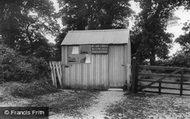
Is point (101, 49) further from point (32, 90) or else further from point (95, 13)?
point (95, 13)

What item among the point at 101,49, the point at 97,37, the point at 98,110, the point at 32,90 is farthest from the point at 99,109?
the point at 97,37

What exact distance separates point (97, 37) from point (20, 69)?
185 inches

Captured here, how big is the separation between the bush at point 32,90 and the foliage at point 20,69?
115 centimetres

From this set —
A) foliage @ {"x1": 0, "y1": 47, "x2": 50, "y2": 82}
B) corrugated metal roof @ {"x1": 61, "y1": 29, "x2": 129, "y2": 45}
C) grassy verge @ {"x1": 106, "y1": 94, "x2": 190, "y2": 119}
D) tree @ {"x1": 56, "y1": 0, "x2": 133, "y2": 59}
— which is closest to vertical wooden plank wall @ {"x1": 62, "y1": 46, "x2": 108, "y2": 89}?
corrugated metal roof @ {"x1": 61, "y1": 29, "x2": 129, "y2": 45}

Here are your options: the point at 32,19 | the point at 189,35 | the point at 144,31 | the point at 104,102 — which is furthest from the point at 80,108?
A: the point at 32,19

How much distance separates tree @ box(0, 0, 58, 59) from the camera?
21.1m

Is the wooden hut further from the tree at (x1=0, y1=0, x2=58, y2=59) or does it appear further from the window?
the tree at (x1=0, y1=0, x2=58, y2=59)

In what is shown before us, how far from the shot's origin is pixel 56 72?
9523mm

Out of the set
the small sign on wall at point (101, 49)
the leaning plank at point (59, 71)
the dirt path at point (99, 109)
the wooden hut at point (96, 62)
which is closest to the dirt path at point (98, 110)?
the dirt path at point (99, 109)

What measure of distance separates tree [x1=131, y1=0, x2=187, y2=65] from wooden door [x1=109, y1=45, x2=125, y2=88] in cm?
988

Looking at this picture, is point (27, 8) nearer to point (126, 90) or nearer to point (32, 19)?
point (32, 19)

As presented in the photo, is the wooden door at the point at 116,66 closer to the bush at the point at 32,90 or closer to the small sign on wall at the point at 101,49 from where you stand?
the small sign on wall at the point at 101,49

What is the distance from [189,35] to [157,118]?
672 inches

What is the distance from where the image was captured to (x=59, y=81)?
31.1ft
